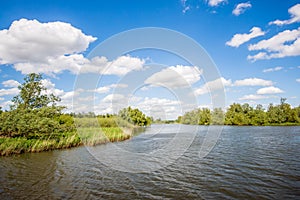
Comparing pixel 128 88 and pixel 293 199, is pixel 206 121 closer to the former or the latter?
pixel 128 88

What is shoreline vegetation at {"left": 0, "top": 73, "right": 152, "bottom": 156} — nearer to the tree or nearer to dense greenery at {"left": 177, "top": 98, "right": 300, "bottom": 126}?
the tree

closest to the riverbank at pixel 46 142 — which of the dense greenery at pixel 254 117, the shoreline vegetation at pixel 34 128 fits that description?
the shoreline vegetation at pixel 34 128

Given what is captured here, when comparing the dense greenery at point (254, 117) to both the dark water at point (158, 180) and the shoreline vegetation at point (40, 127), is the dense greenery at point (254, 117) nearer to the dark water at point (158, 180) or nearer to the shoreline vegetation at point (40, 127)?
the shoreline vegetation at point (40, 127)

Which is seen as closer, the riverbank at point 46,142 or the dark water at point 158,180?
the dark water at point 158,180

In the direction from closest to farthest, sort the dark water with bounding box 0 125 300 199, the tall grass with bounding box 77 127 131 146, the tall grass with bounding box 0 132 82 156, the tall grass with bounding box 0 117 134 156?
the dark water with bounding box 0 125 300 199 → the tall grass with bounding box 0 132 82 156 → the tall grass with bounding box 0 117 134 156 → the tall grass with bounding box 77 127 131 146

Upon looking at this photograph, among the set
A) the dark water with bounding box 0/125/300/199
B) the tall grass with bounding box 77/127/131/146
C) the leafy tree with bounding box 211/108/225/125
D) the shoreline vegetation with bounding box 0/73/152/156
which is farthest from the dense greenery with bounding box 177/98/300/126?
the dark water with bounding box 0/125/300/199

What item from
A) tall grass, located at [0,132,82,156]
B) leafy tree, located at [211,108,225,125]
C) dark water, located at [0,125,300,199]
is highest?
leafy tree, located at [211,108,225,125]

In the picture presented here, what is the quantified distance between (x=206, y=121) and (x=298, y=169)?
241 feet

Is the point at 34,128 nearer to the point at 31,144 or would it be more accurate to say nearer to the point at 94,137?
the point at 31,144

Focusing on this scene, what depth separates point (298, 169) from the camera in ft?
40.0

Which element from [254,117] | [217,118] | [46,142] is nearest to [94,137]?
[46,142]

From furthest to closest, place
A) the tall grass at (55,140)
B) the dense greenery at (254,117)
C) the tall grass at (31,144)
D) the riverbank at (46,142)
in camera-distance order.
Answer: the dense greenery at (254,117) < the tall grass at (55,140) < the riverbank at (46,142) < the tall grass at (31,144)

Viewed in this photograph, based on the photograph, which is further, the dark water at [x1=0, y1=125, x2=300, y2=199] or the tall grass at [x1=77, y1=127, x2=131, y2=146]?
the tall grass at [x1=77, y1=127, x2=131, y2=146]

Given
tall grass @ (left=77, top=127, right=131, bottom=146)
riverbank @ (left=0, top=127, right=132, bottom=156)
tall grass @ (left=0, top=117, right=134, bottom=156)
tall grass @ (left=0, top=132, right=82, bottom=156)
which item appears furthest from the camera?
tall grass @ (left=77, top=127, right=131, bottom=146)
